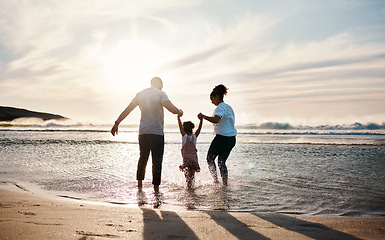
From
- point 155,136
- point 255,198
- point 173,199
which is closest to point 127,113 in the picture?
point 155,136

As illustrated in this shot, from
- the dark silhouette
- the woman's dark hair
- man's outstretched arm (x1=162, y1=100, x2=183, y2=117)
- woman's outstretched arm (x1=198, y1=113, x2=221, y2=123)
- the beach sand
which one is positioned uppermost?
the dark silhouette

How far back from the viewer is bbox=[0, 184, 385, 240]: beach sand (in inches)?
113

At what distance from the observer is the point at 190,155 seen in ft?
21.7

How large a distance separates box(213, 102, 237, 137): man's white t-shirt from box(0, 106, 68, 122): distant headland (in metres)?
76.8

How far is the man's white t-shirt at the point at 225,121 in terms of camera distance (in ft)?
20.3

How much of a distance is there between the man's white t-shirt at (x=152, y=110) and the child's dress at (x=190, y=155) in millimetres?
1095

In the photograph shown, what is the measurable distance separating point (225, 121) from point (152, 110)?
5.02 feet

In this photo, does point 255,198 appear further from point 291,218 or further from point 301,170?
point 301,170

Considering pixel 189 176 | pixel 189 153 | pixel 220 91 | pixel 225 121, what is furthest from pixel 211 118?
pixel 189 176

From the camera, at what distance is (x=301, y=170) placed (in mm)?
8188

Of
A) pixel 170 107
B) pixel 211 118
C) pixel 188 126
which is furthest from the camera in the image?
pixel 188 126

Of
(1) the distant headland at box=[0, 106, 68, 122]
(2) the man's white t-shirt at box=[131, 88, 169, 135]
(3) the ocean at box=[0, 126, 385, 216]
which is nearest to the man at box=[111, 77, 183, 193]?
(2) the man's white t-shirt at box=[131, 88, 169, 135]

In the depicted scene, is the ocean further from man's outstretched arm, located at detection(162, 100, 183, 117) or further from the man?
man's outstretched arm, located at detection(162, 100, 183, 117)

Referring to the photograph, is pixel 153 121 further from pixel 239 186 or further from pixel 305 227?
pixel 305 227
